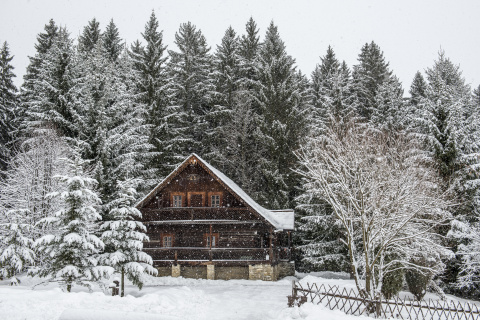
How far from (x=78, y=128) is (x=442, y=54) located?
94.1 feet

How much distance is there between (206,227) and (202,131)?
12.9 meters

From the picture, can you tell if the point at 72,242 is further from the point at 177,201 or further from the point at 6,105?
the point at 6,105

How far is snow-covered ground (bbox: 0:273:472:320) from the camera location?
34.6 feet

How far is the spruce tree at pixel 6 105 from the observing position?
1304 inches

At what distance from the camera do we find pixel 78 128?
2931cm

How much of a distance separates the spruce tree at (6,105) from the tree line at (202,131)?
0.44ft

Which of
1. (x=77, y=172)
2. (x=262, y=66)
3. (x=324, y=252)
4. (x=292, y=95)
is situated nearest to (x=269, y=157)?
(x=292, y=95)

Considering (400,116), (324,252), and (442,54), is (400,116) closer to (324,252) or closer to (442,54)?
(442,54)

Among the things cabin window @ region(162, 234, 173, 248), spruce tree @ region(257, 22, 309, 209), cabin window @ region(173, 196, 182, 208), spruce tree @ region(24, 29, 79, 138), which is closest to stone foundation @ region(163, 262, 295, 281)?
cabin window @ region(162, 234, 173, 248)

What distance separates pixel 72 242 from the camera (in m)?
16.3

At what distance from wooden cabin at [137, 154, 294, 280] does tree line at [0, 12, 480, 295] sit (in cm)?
242

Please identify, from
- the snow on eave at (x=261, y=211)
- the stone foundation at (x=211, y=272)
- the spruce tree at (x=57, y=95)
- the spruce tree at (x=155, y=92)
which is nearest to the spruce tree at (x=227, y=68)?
the spruce tree at (x=155, y=92)

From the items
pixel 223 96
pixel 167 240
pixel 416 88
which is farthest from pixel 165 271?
pixel 416 88

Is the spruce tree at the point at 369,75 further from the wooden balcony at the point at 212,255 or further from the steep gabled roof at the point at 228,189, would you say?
the wooden balcony at the point at 212,255
